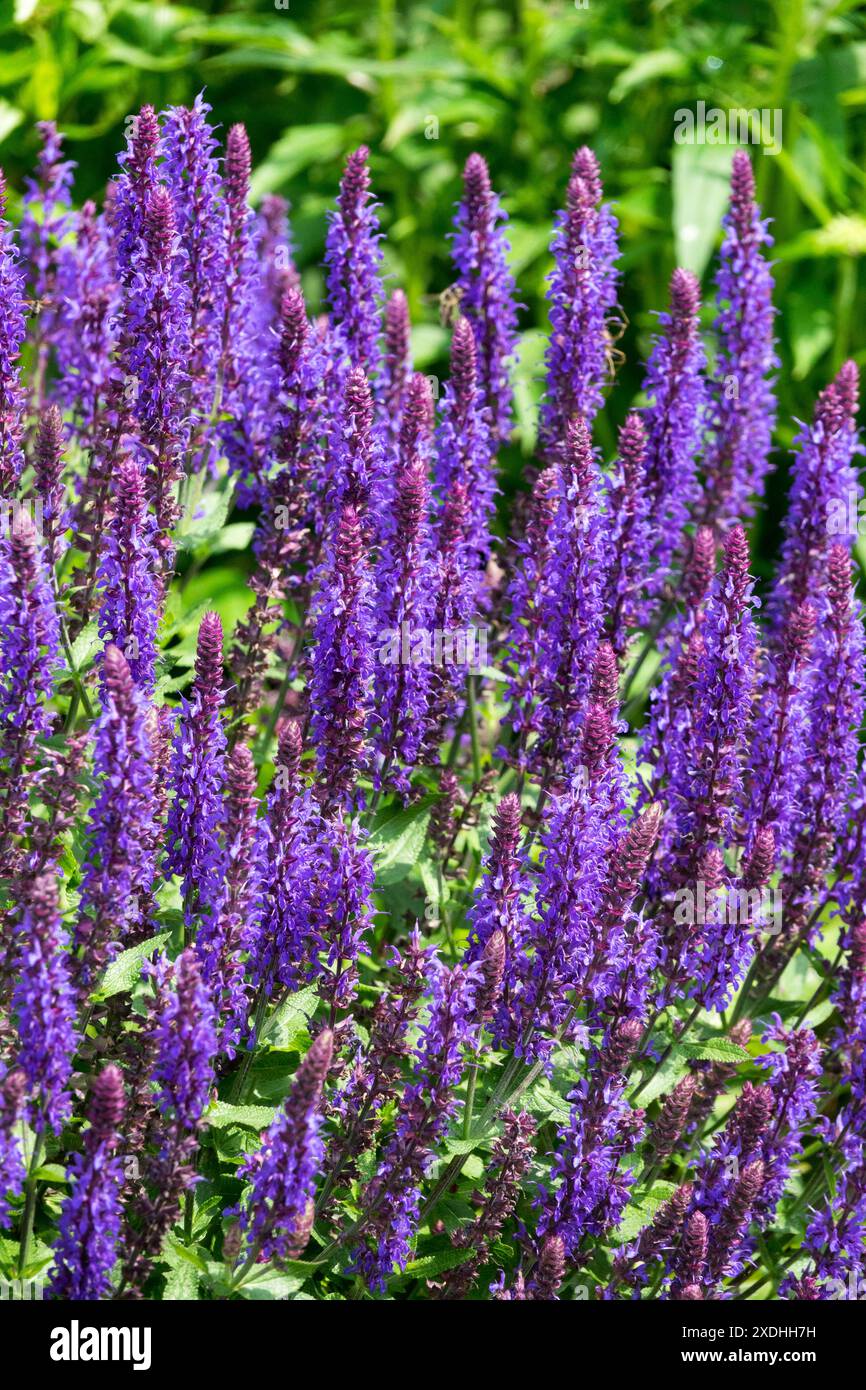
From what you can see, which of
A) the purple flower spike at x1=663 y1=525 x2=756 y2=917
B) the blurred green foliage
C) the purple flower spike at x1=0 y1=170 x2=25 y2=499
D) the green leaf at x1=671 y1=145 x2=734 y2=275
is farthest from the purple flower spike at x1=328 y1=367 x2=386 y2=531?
the green leaf at x1=671 y1=145 x2=734 y2=275

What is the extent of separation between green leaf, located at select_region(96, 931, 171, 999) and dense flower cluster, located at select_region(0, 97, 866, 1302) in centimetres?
1

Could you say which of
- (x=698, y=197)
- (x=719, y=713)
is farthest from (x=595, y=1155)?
(x=698, y=197)

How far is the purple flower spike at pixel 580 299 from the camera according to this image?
623 centimetres

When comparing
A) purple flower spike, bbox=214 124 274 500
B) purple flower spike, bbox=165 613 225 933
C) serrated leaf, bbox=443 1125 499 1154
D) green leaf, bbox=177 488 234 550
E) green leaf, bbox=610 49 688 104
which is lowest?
serrated leaf, bbox=443 1125 499 1154

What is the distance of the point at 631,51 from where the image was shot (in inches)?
437

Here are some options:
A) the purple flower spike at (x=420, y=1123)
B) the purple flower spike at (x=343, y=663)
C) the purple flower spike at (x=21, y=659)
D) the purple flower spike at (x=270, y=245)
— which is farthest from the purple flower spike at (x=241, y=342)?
the purple flower spike at (x=420, y=1123)

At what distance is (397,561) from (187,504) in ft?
4.27

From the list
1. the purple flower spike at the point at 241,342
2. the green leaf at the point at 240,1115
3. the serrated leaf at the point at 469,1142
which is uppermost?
the purple flower spike at the point at 241,342

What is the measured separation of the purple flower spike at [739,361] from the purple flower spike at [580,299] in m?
0.65

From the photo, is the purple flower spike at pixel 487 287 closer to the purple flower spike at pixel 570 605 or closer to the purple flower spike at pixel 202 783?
the purple flower spike at pixel 570 605

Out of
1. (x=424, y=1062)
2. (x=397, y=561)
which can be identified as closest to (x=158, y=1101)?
(x=424, y=1062)

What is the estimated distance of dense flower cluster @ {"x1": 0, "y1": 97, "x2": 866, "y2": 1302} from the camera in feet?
15.3

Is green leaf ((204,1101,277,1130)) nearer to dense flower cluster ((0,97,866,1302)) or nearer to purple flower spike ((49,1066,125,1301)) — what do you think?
dense flower cluster ((0,97,866,1302))

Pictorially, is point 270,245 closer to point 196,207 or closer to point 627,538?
point 196,207
